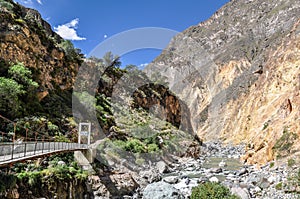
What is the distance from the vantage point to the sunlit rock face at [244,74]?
2588 centimetres

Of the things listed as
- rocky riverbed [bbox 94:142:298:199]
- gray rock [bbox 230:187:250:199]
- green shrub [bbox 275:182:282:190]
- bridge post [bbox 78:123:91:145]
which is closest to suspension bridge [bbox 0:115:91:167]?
rocky riverbed [bbox 94:142:298:199]

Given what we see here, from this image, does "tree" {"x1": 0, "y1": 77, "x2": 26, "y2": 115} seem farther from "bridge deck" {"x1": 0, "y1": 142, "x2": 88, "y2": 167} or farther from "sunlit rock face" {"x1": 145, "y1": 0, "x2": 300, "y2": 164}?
"sunlit rock face" {"x1": 145, "y1": 0, "x2": 300, "y2": 164}

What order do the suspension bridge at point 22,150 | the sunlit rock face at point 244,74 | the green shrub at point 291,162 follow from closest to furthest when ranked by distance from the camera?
the suspension bridge at point 22,150, the green shrub at point 291,162, the sunlit rock face at point 244,74

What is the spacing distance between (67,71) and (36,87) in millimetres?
7481

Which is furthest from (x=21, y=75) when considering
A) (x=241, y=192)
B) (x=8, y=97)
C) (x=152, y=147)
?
(x=241, y=192)

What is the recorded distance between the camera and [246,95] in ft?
163

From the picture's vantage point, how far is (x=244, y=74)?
2394 inches

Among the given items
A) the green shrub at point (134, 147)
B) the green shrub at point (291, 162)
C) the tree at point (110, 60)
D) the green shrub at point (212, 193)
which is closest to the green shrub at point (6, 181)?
the green shrub at point (212, 193)

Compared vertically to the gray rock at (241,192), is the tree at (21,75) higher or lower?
higher

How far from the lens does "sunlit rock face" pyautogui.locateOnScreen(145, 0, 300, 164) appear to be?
2588cm

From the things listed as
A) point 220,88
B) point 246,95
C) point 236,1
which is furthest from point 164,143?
point 236,1

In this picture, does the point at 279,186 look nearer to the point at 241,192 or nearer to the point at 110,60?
the point at 241,192

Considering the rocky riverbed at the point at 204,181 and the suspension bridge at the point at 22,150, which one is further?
the rocky riverbed at the point at 204,181

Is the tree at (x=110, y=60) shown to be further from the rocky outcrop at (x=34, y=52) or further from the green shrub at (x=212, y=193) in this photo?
the green shrub at (x=212, y=193)
